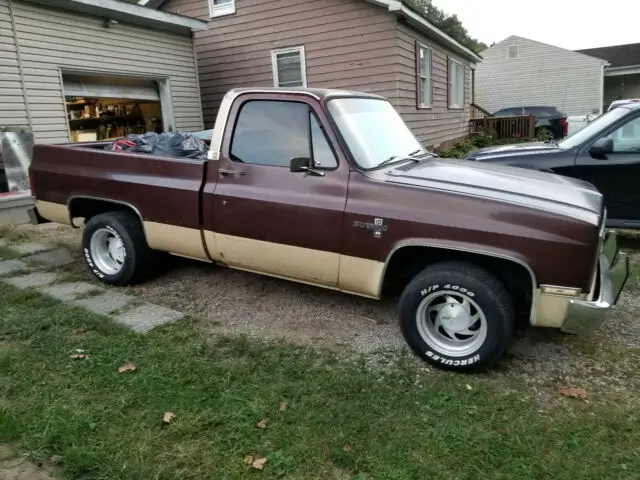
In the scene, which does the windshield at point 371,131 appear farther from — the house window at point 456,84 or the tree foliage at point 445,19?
the tree foliage at point 445,19

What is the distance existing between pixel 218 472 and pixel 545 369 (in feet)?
7.57

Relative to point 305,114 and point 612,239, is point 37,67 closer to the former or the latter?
point 305,114

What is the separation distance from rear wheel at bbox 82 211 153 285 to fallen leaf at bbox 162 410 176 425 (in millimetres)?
2294

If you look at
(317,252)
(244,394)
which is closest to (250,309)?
(317,252)

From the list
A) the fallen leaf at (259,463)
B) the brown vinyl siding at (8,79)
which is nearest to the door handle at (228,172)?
the fallen leaf at (259,463)

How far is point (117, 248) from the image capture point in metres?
5.12

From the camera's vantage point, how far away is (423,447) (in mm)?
2625

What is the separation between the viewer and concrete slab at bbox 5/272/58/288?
511 cm

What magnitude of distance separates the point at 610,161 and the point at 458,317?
3.68 m

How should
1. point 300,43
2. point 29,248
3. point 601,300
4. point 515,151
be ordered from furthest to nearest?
point 300,43 → point 29,248 → point 515,151 → point 601,300

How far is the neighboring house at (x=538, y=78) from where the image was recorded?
2859 cm

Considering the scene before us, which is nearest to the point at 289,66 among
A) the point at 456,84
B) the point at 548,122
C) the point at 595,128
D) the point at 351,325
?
the point at 456,84

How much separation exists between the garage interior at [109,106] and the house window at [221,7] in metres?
3.09

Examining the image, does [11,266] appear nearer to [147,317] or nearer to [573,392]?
[147,317]
